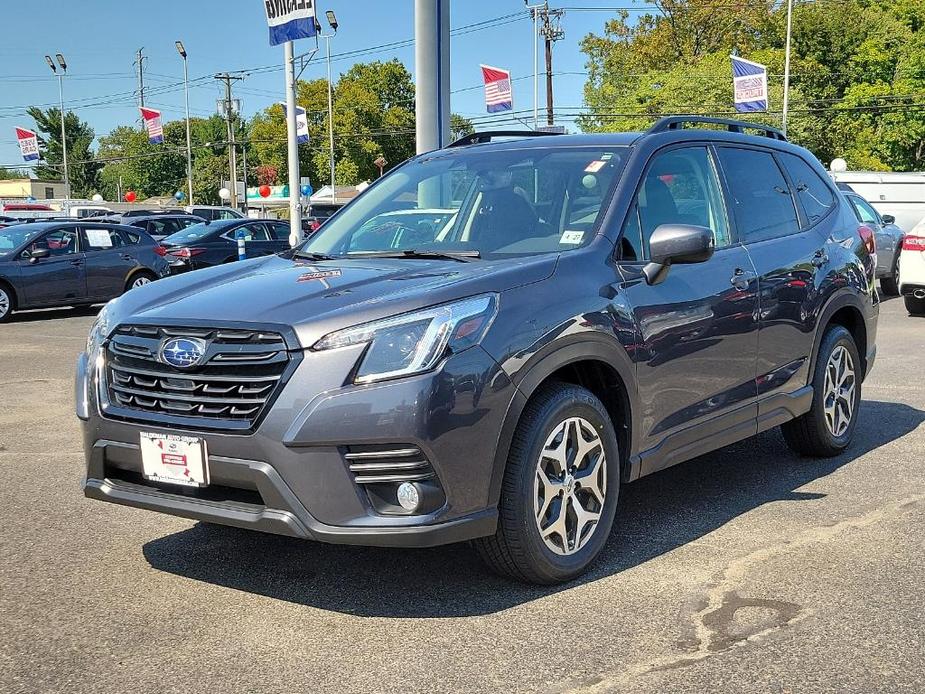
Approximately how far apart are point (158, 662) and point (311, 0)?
61.3 feet

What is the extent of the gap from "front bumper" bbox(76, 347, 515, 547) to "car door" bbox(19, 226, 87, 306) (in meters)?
13.7

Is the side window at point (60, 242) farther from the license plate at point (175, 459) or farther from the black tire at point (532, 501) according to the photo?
the black tire at point (532, 501)

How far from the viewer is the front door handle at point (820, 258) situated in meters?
5.91

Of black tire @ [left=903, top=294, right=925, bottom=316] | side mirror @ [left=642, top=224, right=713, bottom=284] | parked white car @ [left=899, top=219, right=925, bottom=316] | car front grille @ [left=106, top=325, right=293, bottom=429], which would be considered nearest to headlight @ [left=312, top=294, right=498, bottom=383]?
car front grille @ [left=106, top=325, right=293, bottom=429]

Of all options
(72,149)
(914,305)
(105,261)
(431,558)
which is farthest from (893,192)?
(72,149)

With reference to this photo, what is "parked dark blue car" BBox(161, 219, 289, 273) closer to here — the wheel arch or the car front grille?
the wheel arch

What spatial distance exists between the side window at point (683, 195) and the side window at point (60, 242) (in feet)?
44.2

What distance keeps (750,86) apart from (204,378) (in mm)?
32744

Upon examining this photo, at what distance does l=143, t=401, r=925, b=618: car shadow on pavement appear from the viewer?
159 inches

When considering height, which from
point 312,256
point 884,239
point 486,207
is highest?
point 486,207

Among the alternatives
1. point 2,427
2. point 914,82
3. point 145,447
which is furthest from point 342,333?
point 914,82

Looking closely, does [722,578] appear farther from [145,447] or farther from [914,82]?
[914,82]

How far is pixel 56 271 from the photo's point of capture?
1659 centimetres

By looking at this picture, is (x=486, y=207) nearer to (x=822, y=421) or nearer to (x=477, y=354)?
(x=477, y=354)
